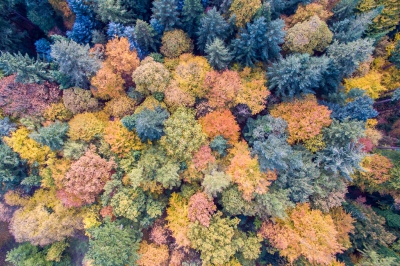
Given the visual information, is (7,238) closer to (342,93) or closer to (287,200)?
(287,200)

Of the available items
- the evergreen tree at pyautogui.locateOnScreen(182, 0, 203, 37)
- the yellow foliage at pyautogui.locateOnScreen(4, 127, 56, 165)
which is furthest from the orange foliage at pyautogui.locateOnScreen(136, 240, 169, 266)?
the evergreen tree at pyautogui.locateOnScreen(182, 0, 203, 37)

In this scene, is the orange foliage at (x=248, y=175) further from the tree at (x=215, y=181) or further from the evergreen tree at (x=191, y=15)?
the evergreen tree at (x=191, y=15)

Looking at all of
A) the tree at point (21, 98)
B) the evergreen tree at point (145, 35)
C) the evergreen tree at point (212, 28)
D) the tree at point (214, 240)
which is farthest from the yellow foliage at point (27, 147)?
the evergreen tree at point (212, 28)

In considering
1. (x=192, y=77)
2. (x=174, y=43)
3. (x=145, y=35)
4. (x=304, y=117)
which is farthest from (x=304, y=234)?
(x=145, y=35)

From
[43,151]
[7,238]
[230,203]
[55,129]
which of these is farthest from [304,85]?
[7,238]

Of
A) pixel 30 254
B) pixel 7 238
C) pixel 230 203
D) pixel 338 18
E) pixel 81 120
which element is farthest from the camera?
pixel 7 238

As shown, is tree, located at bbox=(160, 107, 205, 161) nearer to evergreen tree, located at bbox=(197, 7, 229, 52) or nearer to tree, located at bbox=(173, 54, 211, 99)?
tree, located at bbox=(173, 54, 211, 99)
